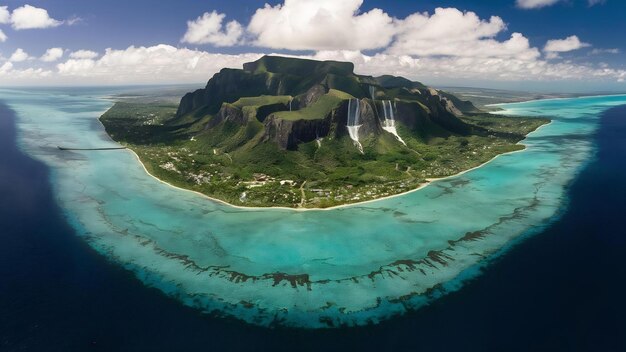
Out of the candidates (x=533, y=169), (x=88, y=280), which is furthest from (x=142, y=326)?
(x=533, y=169)

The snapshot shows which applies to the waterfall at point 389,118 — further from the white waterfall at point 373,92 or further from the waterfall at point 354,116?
the white waterfall at point 373,92

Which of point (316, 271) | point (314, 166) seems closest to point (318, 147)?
point (314, 166)

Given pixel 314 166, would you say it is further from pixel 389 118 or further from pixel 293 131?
pixel 389 118

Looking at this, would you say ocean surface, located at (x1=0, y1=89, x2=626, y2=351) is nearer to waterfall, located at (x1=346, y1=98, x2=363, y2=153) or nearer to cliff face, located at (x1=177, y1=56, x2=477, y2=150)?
cliff face, located at (x1=177, y1=56, x2=477, y2=150)

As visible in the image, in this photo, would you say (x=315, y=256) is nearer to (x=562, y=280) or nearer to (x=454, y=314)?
(x=454, y=314)

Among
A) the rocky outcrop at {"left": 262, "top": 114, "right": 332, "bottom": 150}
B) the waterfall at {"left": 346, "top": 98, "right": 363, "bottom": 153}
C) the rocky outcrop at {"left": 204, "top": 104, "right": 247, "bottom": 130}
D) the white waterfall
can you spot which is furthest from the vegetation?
the white waterfall

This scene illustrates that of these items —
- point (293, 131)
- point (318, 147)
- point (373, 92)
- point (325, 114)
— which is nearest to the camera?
point (293, 131)
